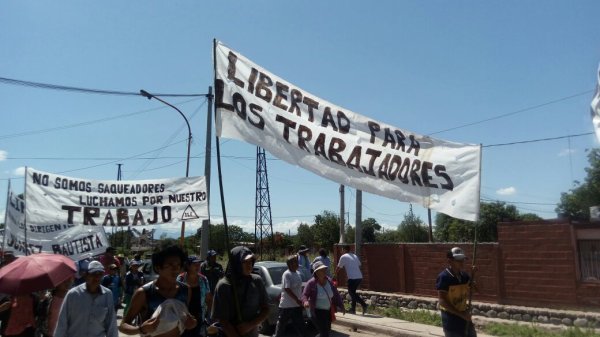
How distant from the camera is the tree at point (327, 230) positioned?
187ft

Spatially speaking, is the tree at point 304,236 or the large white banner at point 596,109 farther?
the tree at point 304,236

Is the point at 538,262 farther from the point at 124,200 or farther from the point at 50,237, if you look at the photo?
the point at 50,237

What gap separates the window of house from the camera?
12.3 meters

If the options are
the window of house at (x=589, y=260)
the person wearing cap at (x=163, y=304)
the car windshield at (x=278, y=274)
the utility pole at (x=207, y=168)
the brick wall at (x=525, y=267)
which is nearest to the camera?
the person wearing cap at (x=163, y=304)

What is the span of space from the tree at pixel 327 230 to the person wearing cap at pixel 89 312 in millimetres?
51545

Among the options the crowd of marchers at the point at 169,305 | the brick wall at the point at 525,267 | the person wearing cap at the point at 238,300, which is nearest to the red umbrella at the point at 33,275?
the crowd of marchers at the point at 169,305

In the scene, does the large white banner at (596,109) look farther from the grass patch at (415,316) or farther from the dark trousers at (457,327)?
the grass patch at (415,316)

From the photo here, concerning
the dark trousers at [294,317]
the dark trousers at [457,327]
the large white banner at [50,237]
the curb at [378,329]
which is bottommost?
the curb at [378,329]

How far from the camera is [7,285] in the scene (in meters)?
5.26

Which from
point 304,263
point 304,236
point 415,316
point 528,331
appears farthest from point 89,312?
point 304,236

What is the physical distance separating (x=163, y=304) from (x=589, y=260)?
11417mm

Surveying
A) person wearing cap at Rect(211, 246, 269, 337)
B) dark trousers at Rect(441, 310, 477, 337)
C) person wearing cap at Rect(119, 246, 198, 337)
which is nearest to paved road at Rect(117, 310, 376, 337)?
dark trousers at Rect(441, 310, 477, 337)

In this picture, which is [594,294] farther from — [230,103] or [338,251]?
[230,103]

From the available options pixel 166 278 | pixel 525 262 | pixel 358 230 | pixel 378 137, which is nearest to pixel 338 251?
pixel 358 230
